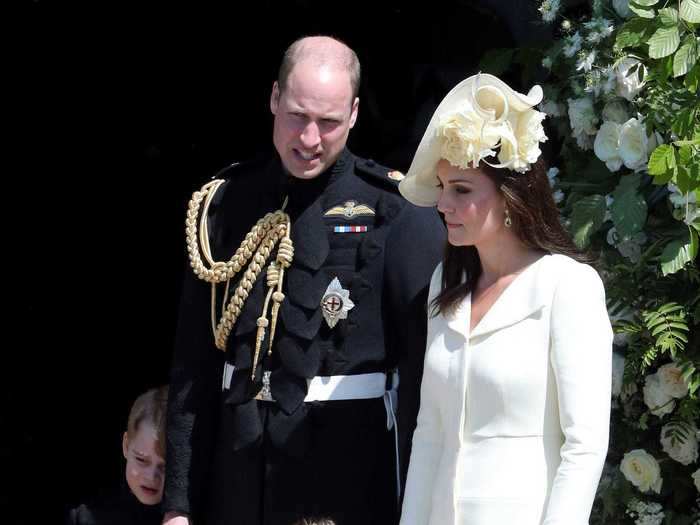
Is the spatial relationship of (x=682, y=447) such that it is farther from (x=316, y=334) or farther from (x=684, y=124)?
(x=316, y=334)

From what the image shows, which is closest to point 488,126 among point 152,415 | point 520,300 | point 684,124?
point 520,300

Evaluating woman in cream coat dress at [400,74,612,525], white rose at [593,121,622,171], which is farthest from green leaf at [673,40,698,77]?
woman in cream coat dress at [400,74,612,525]

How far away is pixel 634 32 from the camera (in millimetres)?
3340

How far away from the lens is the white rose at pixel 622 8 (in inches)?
139

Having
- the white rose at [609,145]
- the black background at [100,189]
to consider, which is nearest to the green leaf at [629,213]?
the white rose at [609,145]

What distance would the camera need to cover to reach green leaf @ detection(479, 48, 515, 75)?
399 centimetres

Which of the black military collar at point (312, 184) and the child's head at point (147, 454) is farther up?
the black military collar at point (312, 184)

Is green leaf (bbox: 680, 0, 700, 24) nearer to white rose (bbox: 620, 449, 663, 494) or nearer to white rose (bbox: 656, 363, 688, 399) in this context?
white rose (bbox: 656, 363, 688, 399)

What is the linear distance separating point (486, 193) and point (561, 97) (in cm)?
96

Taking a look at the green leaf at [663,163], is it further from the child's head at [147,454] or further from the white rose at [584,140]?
the child's head at [147,454]

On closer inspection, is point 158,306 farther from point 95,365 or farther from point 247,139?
point 247,139

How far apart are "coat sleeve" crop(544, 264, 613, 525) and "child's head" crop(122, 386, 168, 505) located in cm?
132

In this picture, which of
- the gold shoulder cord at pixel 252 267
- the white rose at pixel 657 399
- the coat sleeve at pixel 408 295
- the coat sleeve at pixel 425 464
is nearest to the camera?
the coat sleeve at pixel 425 464

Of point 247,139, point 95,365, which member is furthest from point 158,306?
point 247,139
